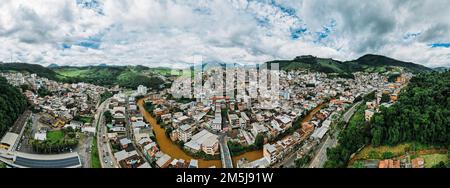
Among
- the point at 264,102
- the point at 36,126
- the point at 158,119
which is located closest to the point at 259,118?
the point at 264,102

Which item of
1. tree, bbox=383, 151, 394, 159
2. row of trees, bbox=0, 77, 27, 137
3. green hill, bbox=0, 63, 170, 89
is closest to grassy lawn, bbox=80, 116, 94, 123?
row of trees, bbox=0, 77, 27, 137

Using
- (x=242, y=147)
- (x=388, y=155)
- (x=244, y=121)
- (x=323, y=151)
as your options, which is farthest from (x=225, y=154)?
(x=388, y=155)

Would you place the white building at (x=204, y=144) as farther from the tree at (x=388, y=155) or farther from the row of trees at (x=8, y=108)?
the row of trees at (x=8, y=108)

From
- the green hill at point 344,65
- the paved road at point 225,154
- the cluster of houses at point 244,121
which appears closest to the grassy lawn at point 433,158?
the cluster of houses at point 244,121

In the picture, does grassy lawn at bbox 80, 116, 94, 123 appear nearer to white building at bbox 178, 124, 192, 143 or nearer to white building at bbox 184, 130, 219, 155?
white building at bbox 178, 124, 192, 143

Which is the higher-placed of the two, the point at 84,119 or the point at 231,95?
the point at 231,95

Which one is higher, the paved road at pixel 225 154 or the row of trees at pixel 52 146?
the row of trees at pixel 52 146

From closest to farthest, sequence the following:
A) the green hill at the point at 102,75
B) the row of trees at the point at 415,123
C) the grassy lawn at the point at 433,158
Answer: the grassy lawn at the point at 433,158 < the row of trees at the point at 415,123 < the green hill at the point at 102,75
